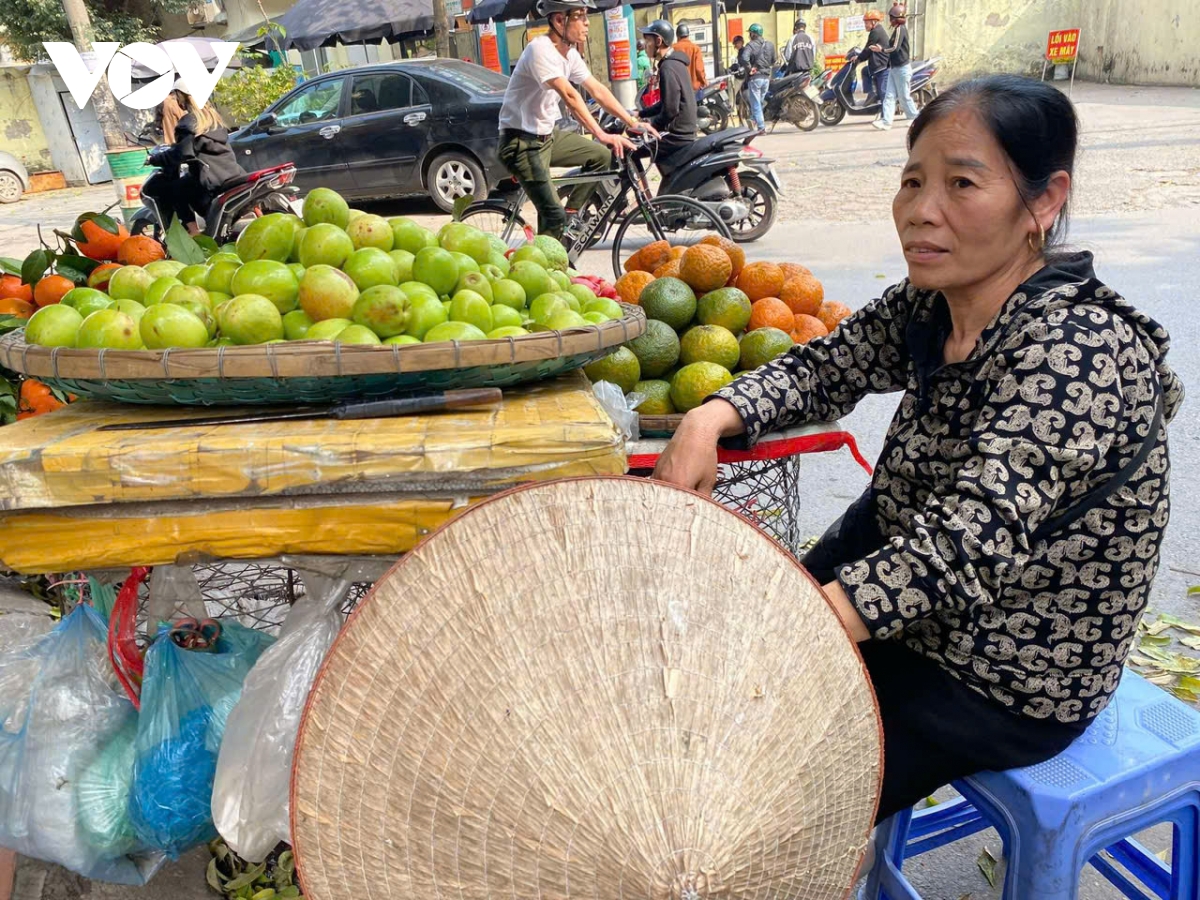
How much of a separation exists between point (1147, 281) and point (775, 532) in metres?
4.52

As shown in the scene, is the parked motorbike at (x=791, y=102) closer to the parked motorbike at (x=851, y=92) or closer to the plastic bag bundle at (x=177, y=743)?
the parked motorbike at (x=851, y=92)

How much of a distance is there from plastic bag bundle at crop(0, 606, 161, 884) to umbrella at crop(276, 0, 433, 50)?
16136mm

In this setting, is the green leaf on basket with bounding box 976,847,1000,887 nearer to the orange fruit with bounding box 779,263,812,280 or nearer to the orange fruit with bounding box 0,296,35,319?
the orange fruit with bounding box 779,263,812,280

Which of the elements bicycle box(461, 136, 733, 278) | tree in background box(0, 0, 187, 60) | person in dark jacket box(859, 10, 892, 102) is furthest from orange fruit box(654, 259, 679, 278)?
tree in background box(0, 0, 187, 60)

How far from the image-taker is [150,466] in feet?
4.11

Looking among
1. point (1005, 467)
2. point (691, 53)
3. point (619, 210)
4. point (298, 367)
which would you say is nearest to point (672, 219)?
point (619, 210)

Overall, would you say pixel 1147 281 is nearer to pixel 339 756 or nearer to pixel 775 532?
pixel 775 532

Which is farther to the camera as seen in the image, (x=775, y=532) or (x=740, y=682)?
(x=775, y=532)

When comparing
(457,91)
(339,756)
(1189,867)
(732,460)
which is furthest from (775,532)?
(457,91)

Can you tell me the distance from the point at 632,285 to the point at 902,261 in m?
4.59

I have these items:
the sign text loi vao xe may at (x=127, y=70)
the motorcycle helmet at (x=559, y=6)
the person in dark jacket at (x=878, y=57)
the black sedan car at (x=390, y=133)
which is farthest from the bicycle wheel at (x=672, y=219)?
the person in dark jacket at (x=878, y=57)

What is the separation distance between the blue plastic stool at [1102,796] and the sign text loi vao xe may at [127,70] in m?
5.27

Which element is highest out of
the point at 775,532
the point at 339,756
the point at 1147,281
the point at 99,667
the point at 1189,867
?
the point at 339,756

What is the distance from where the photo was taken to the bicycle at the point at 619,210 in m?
5.98
